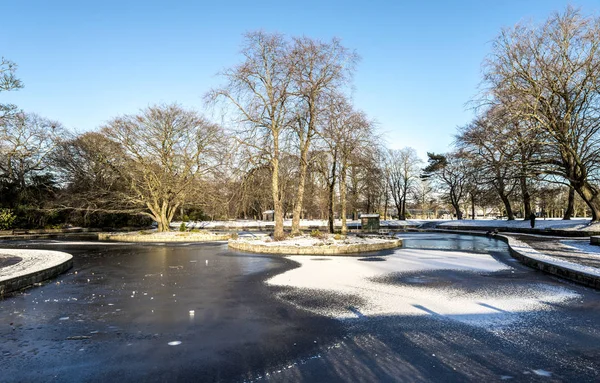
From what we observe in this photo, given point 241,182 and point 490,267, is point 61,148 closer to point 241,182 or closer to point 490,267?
point 241,182

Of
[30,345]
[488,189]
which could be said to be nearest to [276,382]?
[30,345]

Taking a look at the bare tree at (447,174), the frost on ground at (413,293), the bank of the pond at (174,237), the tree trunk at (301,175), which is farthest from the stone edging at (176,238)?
the bare tree at (447,174)

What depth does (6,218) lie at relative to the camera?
33.2 m

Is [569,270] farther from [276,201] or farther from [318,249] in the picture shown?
[276,201]

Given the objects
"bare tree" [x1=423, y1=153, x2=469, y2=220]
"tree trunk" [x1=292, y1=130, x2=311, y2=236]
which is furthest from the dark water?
"bare tree" [x1=423, y1=153, x2=469, y2=220]

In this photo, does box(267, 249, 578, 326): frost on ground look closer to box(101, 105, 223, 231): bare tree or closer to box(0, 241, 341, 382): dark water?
box(0, 241, 341, 382): dark water

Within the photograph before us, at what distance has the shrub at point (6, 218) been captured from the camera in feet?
109

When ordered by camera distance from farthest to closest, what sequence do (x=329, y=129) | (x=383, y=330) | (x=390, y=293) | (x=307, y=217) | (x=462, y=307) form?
(x=307, y=217) < (x=329, y=129) < (x=390, y=293) < (x=462, y=307) < (x=383, y=330)

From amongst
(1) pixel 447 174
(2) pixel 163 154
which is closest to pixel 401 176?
(1) pixel 447 174

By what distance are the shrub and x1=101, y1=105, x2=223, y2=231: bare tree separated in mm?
11447

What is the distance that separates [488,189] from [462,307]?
3559 centimetres

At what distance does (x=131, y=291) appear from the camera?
27.9 ft

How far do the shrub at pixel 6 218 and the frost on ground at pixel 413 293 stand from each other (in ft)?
112

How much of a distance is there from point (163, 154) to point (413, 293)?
27203 mm
